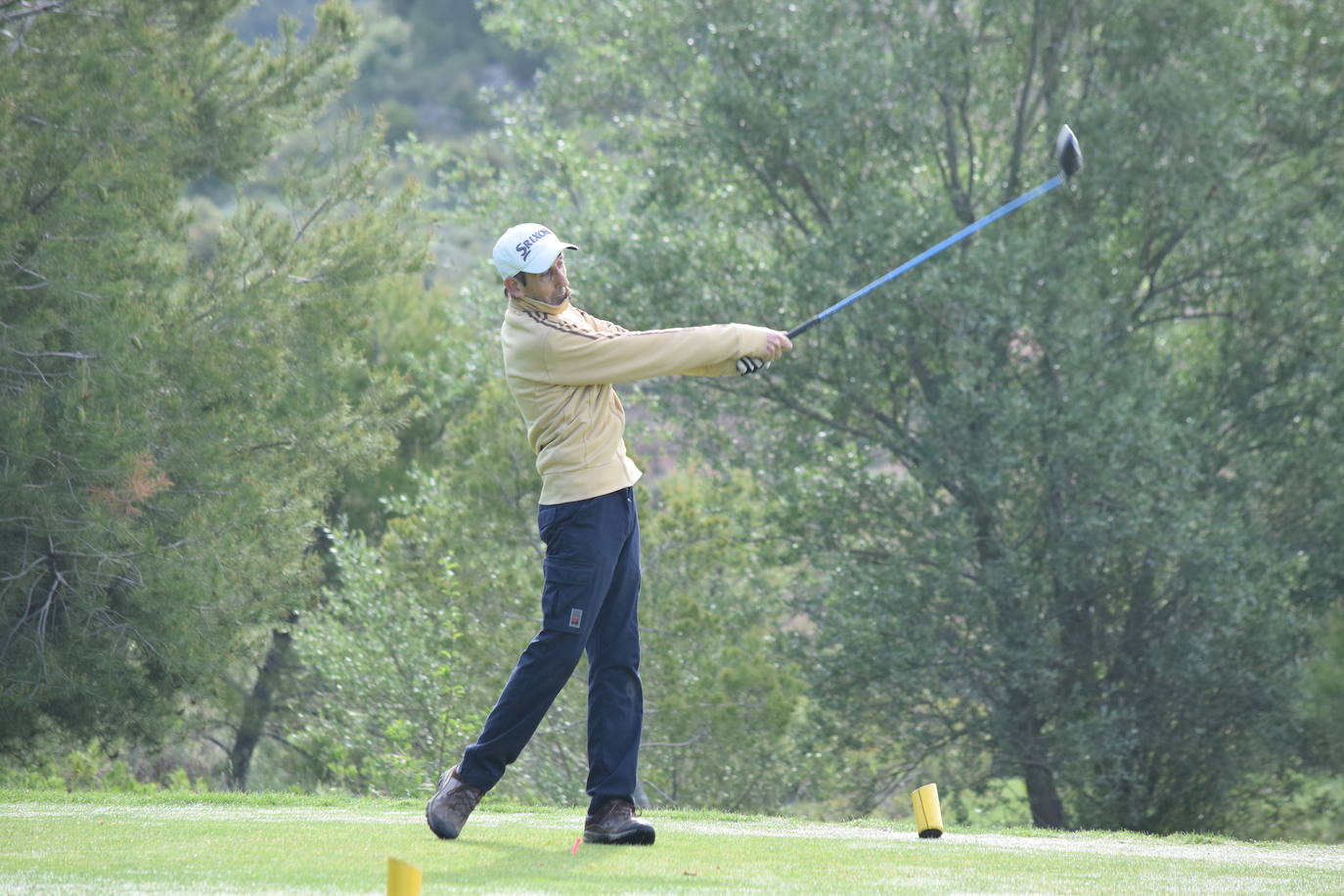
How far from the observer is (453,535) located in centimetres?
1697

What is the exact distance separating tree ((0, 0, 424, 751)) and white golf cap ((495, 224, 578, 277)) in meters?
6.43

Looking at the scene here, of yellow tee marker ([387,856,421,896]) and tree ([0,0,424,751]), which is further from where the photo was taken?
tree ([0,0,424,751])

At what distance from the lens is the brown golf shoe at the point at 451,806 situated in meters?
4.62

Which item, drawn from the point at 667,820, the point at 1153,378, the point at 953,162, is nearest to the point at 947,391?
the point at 1153,378

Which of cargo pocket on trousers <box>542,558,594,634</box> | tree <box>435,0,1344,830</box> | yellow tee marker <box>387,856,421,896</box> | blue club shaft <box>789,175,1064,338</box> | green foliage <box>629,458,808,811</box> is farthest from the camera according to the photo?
green foliage <box>629,458,808,811</box>

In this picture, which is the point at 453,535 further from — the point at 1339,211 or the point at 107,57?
the point at 1339,211

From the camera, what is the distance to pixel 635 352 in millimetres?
4699

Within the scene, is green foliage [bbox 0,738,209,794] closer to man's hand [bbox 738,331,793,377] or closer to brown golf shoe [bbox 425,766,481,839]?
brown golf shoe [bbox 425,766,481,839]

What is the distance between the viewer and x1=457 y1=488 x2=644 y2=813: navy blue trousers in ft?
15.2

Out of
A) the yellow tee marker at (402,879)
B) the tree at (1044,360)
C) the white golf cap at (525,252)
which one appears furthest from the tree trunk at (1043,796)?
the yellow tee marker at (402,879)

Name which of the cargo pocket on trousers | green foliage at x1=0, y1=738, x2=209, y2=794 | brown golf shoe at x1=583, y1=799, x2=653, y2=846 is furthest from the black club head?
green foliage at x1=0, y1=738, x2=209, y2=794

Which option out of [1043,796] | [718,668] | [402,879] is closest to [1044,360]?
[1043,796]

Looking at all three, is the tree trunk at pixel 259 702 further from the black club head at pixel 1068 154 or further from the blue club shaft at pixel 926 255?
the black club head at pixel 1068 154

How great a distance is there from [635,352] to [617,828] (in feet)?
4.79
